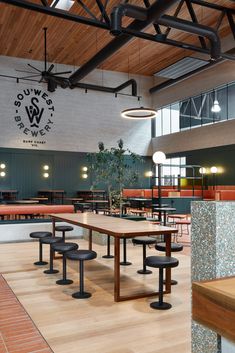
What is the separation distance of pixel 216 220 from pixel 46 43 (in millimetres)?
11274

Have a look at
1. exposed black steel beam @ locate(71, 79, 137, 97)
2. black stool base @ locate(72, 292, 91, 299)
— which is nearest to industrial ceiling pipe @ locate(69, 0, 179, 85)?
exposed black steel beam @ locate(71, 79, 137, 97)

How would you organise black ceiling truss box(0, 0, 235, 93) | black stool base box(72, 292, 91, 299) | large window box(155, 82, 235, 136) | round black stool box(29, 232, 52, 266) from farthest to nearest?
large window box(155, 82, 235, 136) → black ceiling truss box(0, 0, 235, 93) → round black stool box(29, 232, 52, 266) → black stool base box(72, 292, 91, 299)

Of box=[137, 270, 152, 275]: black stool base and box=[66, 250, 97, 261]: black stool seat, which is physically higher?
box=[66, 250, 97, 261]: black stool seat

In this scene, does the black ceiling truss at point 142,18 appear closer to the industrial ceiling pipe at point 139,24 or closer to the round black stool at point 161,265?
the industrial ceiling pipe at point 139,24

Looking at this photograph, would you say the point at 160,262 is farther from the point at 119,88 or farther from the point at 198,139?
the point at 119,88

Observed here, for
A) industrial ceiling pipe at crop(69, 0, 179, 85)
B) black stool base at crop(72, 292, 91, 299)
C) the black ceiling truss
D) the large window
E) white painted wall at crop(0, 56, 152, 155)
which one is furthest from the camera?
the large window

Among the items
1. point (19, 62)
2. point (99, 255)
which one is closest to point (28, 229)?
point (99, 255)

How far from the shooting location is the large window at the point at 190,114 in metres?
14.1

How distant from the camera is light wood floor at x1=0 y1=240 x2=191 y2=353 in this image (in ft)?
8.03

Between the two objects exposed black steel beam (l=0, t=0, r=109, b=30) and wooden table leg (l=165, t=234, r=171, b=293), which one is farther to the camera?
exposed black steel beam (l=0, t=0, r=109, b=30)

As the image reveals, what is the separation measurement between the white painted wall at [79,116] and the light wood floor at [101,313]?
9.23 meters

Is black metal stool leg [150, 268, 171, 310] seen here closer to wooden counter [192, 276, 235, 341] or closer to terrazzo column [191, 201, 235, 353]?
terrazzo column [191, 201, 235, 353]

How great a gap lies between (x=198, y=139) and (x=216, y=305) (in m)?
13.2

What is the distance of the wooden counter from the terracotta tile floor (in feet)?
5.57
